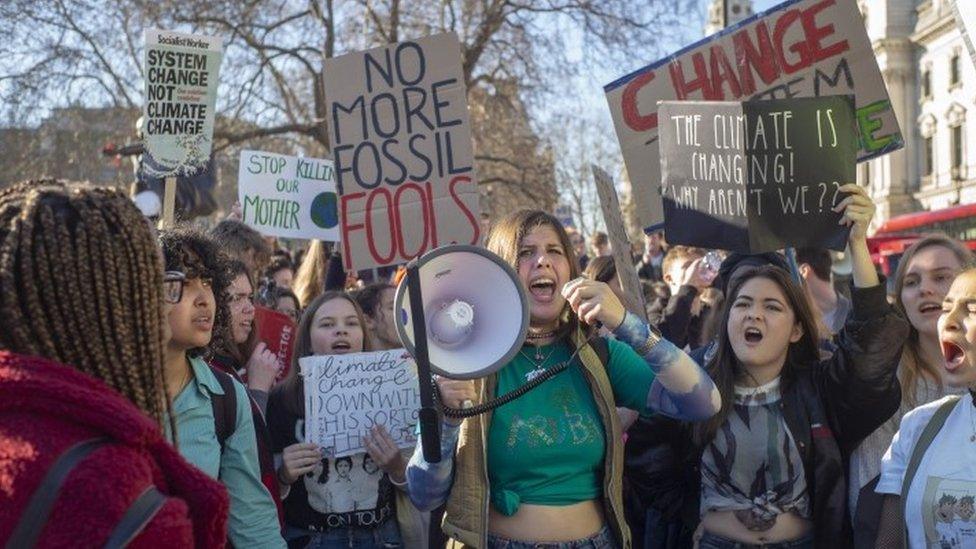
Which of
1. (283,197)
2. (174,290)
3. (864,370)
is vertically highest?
Result: (283,197)

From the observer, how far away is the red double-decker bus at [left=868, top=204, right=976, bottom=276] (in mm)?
24391

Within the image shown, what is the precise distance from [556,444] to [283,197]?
250 inches

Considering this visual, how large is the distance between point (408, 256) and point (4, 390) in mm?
3876

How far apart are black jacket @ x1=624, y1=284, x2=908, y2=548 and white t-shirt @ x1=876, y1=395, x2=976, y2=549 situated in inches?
15.5

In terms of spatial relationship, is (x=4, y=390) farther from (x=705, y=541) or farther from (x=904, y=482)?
(x=705, y=541)

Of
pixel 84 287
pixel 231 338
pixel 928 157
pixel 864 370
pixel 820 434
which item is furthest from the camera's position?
pixel 928 157

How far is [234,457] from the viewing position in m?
2.99

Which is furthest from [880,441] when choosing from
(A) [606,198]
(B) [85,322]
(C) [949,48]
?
(C) [949,48]

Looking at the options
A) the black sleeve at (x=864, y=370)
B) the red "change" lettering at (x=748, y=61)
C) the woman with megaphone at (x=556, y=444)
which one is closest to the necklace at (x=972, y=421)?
the black sleeve at (x=864, y=370)

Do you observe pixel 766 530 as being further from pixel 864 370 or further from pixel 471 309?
pixel 471 309

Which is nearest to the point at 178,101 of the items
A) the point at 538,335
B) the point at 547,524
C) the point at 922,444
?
the point at 538,335

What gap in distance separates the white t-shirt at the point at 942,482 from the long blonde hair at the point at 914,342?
792 millimetres

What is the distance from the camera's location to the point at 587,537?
123 inches

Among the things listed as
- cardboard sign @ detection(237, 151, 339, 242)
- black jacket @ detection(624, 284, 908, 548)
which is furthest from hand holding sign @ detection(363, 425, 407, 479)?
cardboard sign @ detection(237, 151, 339, 242)
